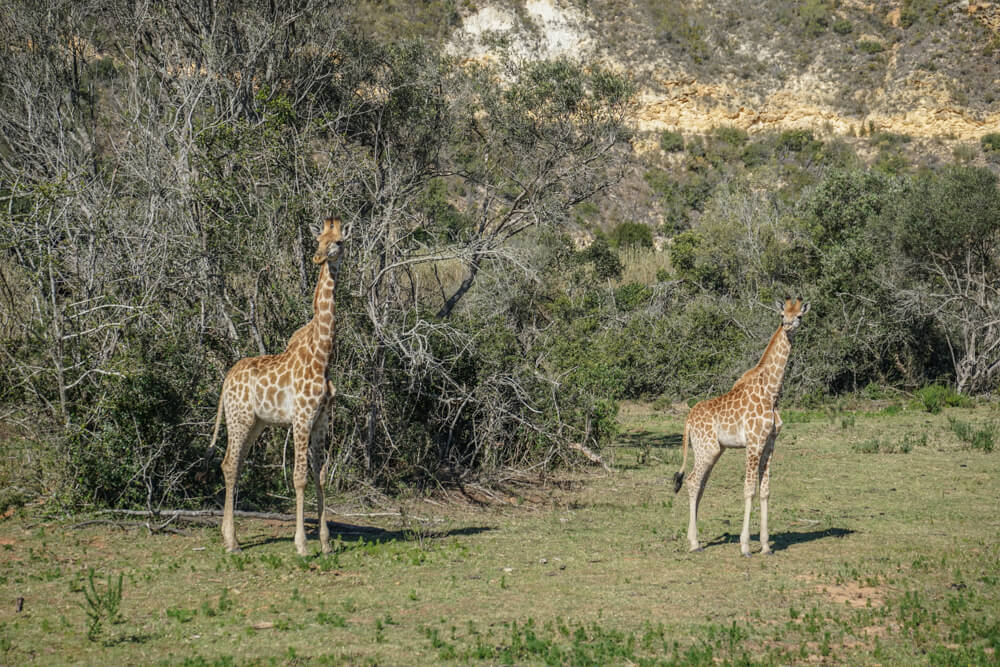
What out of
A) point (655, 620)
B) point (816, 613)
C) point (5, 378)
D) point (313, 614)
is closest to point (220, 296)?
point (5, 378)

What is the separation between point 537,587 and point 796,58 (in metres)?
53.2

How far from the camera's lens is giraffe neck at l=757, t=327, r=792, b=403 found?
10.0m

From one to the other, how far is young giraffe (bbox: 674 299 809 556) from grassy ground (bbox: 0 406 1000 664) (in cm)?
53

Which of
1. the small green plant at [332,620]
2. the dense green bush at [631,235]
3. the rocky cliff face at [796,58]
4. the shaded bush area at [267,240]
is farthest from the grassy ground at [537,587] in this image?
the rocky cliff face at [796,58]

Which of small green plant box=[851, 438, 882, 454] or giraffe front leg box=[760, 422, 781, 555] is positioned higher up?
giraffe front leg box=[760, 422, 781, 555]

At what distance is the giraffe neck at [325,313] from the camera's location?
971 cm

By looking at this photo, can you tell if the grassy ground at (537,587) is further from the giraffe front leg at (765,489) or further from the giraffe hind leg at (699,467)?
the giraffe hind leg at (699,467)

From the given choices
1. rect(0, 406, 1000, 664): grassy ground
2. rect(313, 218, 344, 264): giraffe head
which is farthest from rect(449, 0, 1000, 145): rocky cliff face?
rect(313, 218, 344, 264): giraffe head

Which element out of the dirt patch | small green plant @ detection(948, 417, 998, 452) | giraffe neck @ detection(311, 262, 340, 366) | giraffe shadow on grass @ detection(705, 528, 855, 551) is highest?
giraffe neck @ detection(311, 262, 340, 366)

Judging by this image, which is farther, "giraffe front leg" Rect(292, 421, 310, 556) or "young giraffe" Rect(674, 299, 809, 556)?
"young giraffe" Rect(674, 299, 809, 556)

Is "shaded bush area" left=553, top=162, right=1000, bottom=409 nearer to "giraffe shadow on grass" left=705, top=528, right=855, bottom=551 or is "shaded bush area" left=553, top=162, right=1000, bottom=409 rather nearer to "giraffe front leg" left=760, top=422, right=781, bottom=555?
"giraffe shadow on grass" left=705, top=528, right=855, bottom=551

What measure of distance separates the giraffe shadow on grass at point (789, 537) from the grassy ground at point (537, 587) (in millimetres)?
34

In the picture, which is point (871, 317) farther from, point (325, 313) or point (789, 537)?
point (325, 313)

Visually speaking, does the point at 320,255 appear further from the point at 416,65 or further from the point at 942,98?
the point at 942,98
